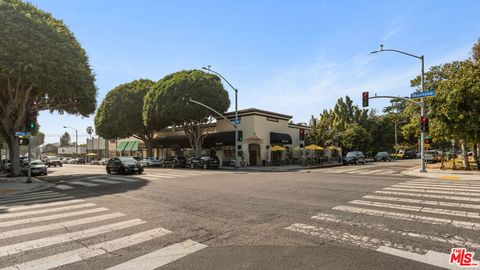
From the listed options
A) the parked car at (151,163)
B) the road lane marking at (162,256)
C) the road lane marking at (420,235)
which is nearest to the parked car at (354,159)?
the parked car at (151,163)

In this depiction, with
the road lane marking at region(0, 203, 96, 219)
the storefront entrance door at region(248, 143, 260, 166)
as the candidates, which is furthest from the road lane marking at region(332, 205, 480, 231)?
the storefront entrance door at region(248, 143, 260, 166)

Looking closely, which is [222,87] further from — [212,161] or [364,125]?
[364,125]

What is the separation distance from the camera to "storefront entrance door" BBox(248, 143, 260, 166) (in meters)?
37.7

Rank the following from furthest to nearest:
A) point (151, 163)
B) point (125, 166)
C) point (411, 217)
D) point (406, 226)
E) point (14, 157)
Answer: point (151, 163), point (125, 166), point (14, 157), point (411, 217), point (406, 226)

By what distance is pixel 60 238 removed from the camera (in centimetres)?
590

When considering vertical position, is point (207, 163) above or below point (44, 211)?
below

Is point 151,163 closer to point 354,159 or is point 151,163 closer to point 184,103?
Result: point 184,103

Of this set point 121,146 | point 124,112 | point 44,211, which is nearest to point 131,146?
point 121,146

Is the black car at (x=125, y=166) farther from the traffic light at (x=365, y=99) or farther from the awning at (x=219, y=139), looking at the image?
the traffic light at (x=365, y=99)

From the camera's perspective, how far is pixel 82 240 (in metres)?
5.75

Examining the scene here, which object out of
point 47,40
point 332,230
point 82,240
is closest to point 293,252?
point 332,230

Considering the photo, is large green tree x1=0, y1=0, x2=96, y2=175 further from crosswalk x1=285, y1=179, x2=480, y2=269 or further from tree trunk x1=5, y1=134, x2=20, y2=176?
crosswalk x1=285, y1=179, x2=480, y2=269

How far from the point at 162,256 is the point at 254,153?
109 ft

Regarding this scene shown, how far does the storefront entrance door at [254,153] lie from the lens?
3766cm
